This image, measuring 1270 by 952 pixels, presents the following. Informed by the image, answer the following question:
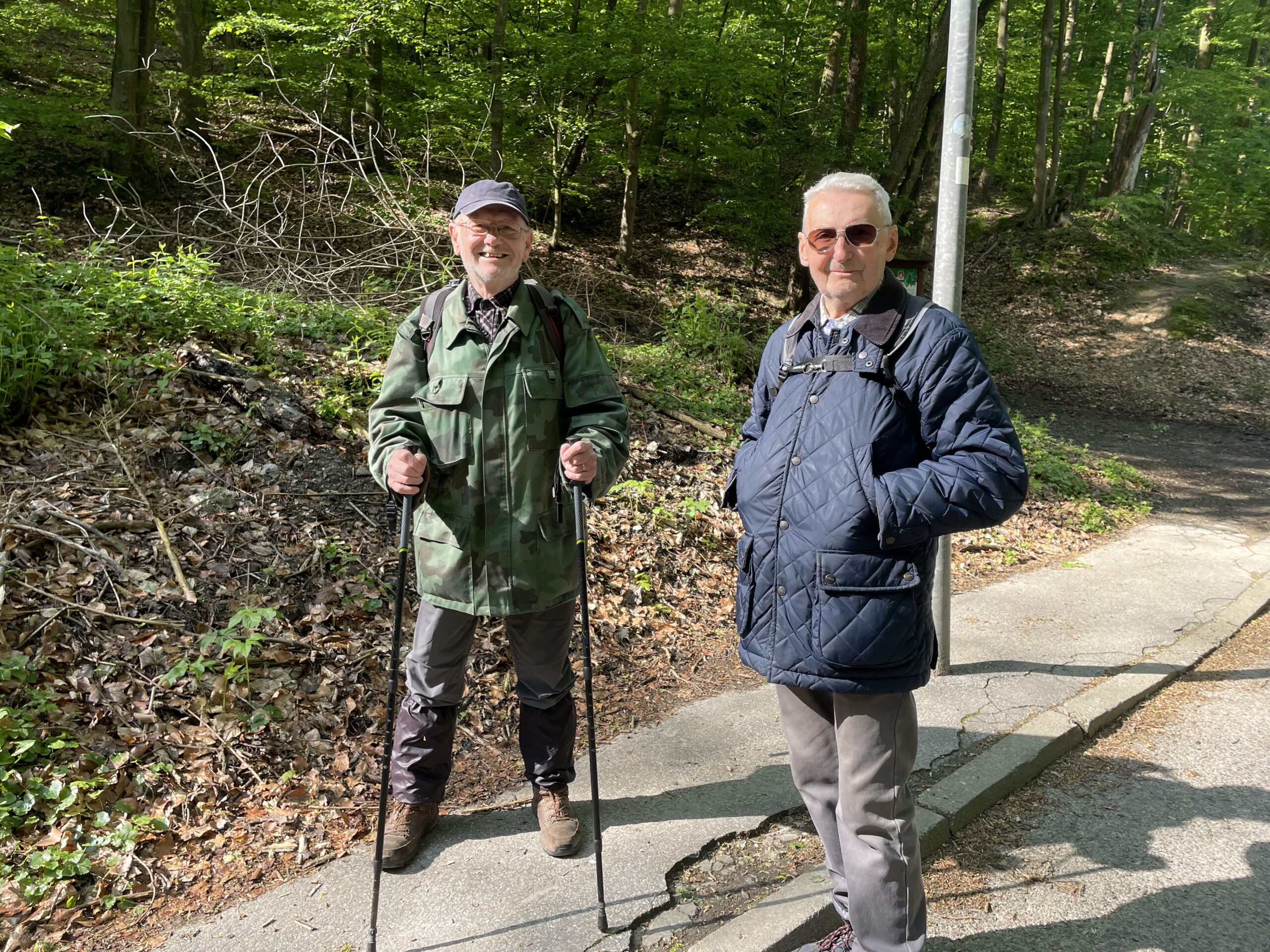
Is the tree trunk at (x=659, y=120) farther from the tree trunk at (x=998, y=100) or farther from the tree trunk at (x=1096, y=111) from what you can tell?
the tree trunk at (x=1096, y=111)

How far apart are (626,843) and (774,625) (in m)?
1.43

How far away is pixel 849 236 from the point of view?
7.66 feet

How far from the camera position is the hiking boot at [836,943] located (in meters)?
2.62

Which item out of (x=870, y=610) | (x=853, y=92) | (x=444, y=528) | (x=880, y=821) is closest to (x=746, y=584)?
(x=870, y=610)

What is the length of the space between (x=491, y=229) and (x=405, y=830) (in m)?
2.29

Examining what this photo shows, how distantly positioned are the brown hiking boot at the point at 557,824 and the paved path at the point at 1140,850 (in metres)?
1.36

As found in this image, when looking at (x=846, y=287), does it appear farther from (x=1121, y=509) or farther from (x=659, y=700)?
(x=1121, y=509)

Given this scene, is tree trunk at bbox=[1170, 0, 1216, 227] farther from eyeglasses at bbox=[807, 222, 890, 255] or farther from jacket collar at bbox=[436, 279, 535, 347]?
jacket collar at bbox=[436, 279, 535, 347]

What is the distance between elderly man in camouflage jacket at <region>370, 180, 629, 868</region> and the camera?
2.95 meters

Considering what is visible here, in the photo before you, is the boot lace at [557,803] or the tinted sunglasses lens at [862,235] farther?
the boot lace at [557,803]

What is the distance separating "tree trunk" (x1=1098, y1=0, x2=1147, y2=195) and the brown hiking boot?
84.5ft

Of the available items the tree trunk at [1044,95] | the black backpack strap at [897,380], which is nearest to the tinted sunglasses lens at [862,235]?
the black backpack strap at [897,380]

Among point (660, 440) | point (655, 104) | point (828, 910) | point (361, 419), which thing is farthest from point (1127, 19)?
point (828, 910)

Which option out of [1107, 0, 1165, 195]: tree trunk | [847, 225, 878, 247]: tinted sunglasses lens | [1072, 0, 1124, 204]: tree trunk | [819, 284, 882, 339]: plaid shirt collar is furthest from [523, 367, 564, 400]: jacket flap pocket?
[1072, 0, 1124, 204]: tree trunk
